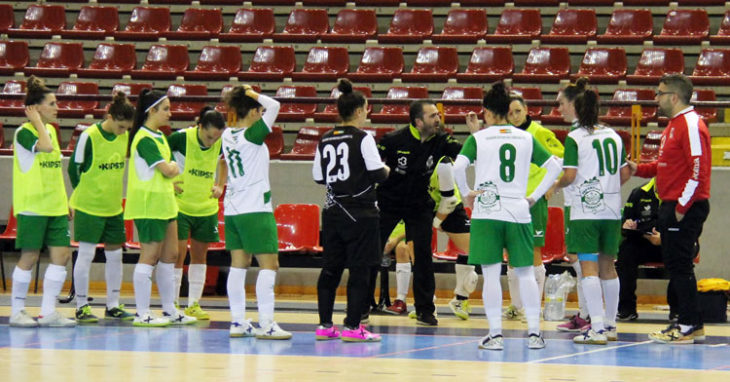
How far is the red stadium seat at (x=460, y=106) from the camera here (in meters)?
14.4

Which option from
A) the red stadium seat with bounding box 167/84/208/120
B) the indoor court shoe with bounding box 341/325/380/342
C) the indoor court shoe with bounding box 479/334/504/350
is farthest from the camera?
the red stadium seat with bounding box 167/84/208/120

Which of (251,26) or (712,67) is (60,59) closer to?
(251,26)

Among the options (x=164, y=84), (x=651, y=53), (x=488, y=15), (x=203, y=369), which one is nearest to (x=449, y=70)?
(x=488, y=15)

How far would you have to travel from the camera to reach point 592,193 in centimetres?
803

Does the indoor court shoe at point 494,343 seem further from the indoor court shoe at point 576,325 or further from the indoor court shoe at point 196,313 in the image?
the indoor court shoe at point 196,313

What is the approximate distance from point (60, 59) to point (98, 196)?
818cm

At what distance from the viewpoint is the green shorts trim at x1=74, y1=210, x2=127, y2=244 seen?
9211 mm

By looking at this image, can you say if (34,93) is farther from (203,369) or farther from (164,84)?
(164,84)

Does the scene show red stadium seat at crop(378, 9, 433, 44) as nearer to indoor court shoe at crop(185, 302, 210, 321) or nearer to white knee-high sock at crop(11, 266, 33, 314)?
indoor court shoe at crop(185, 302, 210, 321)

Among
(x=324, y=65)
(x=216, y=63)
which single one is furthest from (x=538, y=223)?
(x=216, y=63)

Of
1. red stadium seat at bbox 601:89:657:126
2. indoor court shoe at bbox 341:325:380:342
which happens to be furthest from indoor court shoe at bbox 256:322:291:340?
red stadium seat at bbox 601:89:657:126

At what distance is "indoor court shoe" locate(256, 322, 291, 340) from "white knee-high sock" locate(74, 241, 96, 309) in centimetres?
195

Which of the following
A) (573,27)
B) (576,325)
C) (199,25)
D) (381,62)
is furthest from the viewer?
(199,25)

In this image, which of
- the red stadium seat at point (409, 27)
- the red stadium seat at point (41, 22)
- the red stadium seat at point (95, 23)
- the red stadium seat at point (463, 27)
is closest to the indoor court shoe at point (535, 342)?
the red stadium seat at point (463, 27)
